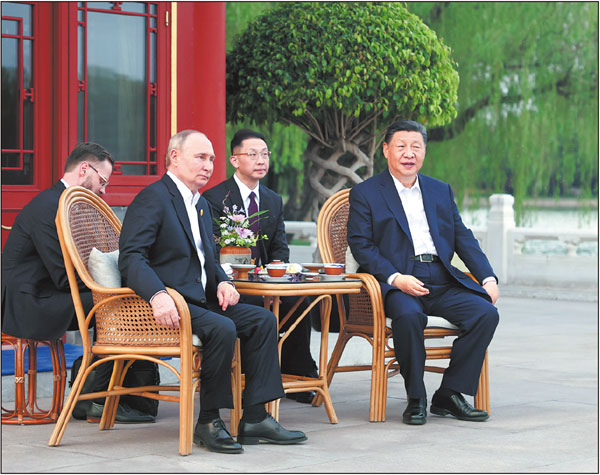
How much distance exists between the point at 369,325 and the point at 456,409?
0.61 metres

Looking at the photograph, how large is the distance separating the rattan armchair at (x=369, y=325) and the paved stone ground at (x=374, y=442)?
140 mm

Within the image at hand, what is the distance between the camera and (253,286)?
15.4 feet

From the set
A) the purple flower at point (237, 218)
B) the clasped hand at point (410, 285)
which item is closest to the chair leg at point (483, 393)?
the clasped hand at point (410, 285)

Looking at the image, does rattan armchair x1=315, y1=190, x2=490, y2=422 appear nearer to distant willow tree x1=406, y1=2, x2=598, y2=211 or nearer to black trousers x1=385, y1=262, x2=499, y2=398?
black trousers x1=385, y1=262, x2=499, y2=398

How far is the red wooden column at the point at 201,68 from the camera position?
7309mm

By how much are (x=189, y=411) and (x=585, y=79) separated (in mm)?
11972

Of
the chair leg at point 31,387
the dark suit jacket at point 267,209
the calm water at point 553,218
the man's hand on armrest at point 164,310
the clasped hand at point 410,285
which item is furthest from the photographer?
the calm water at point 553,218

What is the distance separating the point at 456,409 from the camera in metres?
5.11

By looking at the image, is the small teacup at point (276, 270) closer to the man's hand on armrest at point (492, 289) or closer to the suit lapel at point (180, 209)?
the suit lapel at point (180, 209)

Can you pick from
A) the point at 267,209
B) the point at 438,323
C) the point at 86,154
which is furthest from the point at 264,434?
the point at 86,154

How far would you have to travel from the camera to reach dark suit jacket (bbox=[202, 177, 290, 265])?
5.50m

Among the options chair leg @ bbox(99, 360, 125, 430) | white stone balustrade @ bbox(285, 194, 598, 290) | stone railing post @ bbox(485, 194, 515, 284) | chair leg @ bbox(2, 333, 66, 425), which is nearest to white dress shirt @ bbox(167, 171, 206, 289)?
chair leg @ bbox(99, 360, 125, 430)

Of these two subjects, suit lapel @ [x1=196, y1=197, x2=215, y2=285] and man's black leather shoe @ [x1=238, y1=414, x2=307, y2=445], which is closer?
man's black leather shoe @ [x1=238, y1=414, x2=307, y2=445]

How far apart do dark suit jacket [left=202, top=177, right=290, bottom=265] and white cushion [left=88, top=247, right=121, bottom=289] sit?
1019mm
